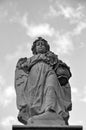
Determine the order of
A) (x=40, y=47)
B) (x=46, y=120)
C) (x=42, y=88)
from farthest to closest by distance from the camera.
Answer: (x=40, y=47), (x=42, y=88), (x=46, y=120)

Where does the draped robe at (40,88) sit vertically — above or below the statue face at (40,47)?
below

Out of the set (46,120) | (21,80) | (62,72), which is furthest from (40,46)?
(46,120)

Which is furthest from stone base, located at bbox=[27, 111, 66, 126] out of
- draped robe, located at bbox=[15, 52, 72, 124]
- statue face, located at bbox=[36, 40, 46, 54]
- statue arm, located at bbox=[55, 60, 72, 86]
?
statue face, located at bbox=[36, 40, 46, 54]

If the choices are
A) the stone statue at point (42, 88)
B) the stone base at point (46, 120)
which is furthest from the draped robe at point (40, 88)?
the stone base at point (46, 120)

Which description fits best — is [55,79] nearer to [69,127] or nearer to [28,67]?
[28,67]

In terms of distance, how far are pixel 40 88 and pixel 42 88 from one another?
62 mm

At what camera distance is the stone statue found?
14164 millimetres

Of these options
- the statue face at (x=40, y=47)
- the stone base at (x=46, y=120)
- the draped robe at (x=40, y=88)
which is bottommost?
the stone base at (x=46, y=120)

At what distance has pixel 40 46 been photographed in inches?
668

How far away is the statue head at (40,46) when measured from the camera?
55.3 feet

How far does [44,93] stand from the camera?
14.7 metres

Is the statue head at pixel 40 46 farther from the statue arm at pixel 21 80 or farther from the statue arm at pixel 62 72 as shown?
the statue arm at pixel 62 72

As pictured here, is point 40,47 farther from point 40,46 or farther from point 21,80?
point 21,80

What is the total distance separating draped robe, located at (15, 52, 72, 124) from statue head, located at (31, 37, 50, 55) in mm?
532
